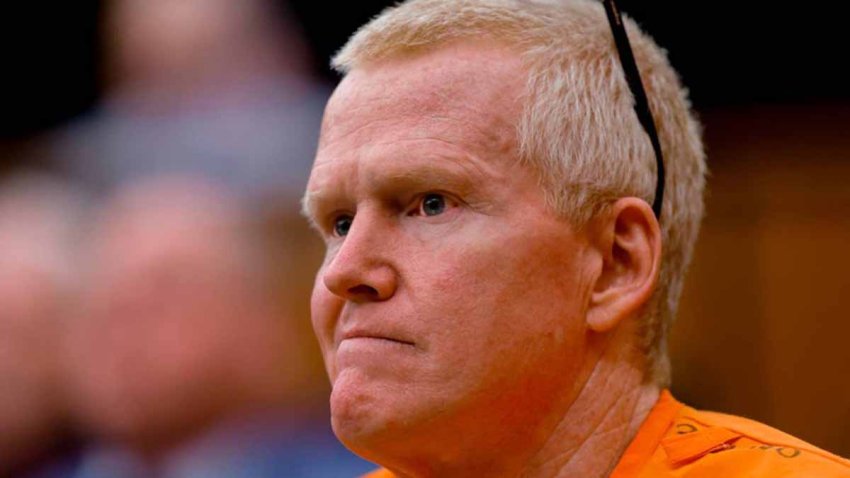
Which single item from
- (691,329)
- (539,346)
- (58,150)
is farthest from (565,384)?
(58,150)

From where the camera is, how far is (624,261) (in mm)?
1875

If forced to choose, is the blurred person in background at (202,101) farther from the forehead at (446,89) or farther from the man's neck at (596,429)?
the man's neck at (596,429)

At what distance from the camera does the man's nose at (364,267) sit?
1733 millimetres

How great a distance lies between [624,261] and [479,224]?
267 mm

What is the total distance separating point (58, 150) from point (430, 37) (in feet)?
8.53

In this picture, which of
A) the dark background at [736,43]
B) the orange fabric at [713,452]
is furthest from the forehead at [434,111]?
the dark background at [736,43]

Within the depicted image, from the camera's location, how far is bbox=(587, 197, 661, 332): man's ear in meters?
1.83

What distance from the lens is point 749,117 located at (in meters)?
3.74

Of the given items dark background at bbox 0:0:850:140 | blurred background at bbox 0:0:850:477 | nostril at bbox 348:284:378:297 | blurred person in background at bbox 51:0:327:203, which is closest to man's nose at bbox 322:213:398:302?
nostril at bbox 348:284:378:297

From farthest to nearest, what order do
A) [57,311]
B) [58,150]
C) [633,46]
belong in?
[58,150], [57,311], [633,46]

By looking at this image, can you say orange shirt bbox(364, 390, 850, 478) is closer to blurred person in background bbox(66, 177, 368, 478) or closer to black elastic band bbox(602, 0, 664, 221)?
black elastic band bbox(602, 0, 664, 221)

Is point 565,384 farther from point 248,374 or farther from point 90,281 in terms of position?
point 90,281

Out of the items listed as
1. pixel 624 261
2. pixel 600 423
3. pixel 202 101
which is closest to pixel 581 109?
pixel 624 261

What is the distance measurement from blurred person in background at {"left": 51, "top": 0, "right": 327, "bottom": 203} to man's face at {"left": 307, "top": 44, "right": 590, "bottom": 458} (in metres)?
2.08
